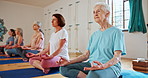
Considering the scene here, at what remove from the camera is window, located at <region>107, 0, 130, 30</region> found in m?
4.46

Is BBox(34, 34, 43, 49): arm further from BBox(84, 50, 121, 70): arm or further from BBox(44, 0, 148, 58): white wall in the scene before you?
BBox(44, 0, 148, 58): white wall

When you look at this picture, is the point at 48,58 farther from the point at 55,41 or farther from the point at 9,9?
the point at 9,9

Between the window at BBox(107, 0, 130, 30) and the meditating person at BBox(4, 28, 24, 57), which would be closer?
the meditating person at BBox(4, 28, 24, 57)

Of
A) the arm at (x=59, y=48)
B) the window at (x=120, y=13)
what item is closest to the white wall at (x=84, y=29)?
the window at (x=120, y=13)

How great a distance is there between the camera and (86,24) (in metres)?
5.57

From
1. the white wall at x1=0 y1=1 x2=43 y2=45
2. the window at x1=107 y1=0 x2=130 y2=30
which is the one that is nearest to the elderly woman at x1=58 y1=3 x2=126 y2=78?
the window at x1=107 y1=0 x2=130 y2=30

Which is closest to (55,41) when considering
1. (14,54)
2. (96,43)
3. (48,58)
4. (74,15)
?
(48,58)

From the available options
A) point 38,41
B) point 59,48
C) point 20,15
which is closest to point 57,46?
point 59,48

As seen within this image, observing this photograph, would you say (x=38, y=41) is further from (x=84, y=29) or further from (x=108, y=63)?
(x=84, y=29)

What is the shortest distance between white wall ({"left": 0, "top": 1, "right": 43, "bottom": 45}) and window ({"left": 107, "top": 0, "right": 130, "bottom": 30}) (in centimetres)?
538

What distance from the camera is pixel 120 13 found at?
4645 millimetres

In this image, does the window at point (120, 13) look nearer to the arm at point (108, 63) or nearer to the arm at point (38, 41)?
the arm at point (38, 41)

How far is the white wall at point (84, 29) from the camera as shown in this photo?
12.7 ft

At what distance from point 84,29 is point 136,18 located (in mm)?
2279
